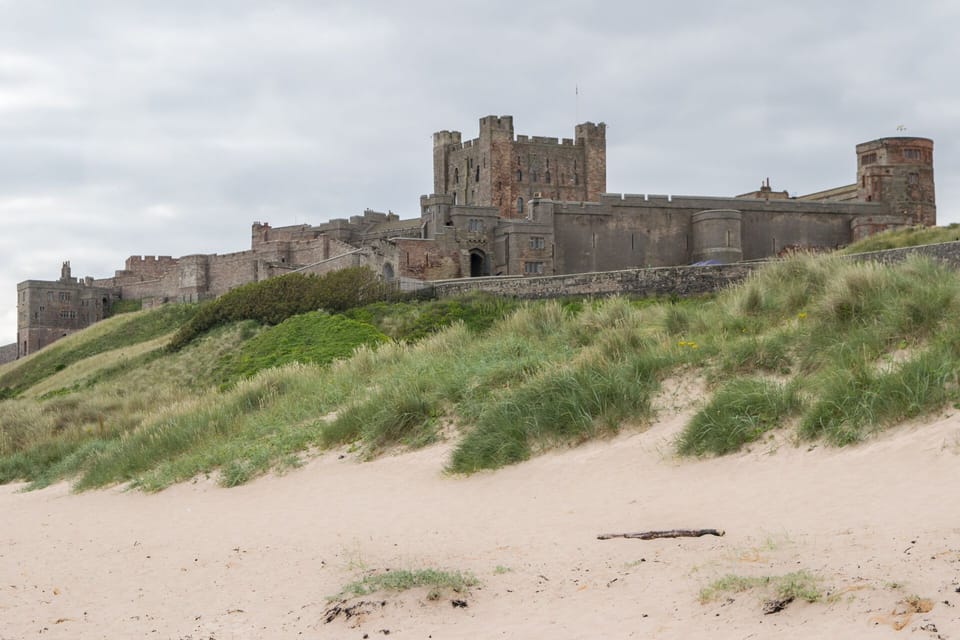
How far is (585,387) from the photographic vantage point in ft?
36.2

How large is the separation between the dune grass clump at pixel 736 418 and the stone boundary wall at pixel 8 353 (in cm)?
7591

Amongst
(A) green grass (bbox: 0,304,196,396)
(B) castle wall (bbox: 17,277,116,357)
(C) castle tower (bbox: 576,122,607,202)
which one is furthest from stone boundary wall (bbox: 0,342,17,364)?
(C) castle tower (bbox: 576,122,607,202)

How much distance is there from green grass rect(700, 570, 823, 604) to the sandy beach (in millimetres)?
55

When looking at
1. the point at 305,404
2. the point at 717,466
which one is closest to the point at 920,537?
the point at 717,466

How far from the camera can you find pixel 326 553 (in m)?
8.21

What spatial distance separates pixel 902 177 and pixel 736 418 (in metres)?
40.4

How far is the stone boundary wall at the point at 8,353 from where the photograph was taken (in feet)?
250

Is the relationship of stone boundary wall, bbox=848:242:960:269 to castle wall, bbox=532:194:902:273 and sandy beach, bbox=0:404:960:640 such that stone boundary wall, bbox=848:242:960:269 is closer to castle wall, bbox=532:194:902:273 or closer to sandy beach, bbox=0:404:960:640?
sandy beach, bbox=0:404:960:640

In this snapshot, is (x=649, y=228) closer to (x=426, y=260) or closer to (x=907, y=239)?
(x=426, y=260)

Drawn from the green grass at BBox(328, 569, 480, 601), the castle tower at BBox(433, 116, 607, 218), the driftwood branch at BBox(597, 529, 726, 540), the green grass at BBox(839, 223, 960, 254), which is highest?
the castle tower at BBox(433, 116, 607, 218)

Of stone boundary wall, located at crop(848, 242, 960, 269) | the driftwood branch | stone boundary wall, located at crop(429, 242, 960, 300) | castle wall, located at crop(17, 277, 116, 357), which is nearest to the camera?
the driftwood branch

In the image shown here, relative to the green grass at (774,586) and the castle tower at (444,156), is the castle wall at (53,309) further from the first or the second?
the green grass at (774,586)

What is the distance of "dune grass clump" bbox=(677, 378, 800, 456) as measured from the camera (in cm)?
905

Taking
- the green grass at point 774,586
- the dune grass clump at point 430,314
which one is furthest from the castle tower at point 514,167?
the green grass at point 774,586
